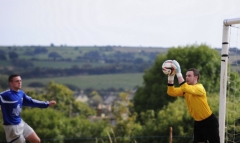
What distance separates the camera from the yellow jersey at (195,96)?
1033 centimetres

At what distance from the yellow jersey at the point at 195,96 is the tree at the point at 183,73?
3625 cm

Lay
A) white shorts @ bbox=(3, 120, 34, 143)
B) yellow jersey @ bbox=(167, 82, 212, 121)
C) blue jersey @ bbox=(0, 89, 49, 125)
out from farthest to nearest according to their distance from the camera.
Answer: white shorts @ bbox=(3, 120, 34, 143) → blue jersey @ bbox=(0, 89, 49, 125) → yellow jersey @ bbox=(167, 82, 212, 121)

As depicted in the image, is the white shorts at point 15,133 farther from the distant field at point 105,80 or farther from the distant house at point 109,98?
the distant field at point 105,80

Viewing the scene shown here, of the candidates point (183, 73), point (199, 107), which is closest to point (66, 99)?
point (183, 73)

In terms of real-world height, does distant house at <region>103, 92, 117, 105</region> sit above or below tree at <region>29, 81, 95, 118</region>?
below

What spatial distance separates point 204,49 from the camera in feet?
164

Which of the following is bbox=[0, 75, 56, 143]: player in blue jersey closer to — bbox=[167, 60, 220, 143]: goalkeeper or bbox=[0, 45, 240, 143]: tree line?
bbox=[167, 60, 220, 143]: goalkeeper

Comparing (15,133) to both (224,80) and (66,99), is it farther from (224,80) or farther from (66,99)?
(66,99)

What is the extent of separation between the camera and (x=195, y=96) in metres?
10.6

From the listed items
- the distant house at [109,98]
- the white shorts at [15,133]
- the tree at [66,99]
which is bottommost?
the distant house at [109,98]

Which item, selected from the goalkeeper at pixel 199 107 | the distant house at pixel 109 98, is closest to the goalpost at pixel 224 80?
the goalkeeper at pixel 199 107

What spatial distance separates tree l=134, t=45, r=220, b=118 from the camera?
4788 centimetres

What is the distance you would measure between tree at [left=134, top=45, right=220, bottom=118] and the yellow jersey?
119 feet

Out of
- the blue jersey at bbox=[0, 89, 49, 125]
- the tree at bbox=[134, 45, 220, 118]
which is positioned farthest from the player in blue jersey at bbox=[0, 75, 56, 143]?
the tree at bbox=[134, 45, 220, 118]
